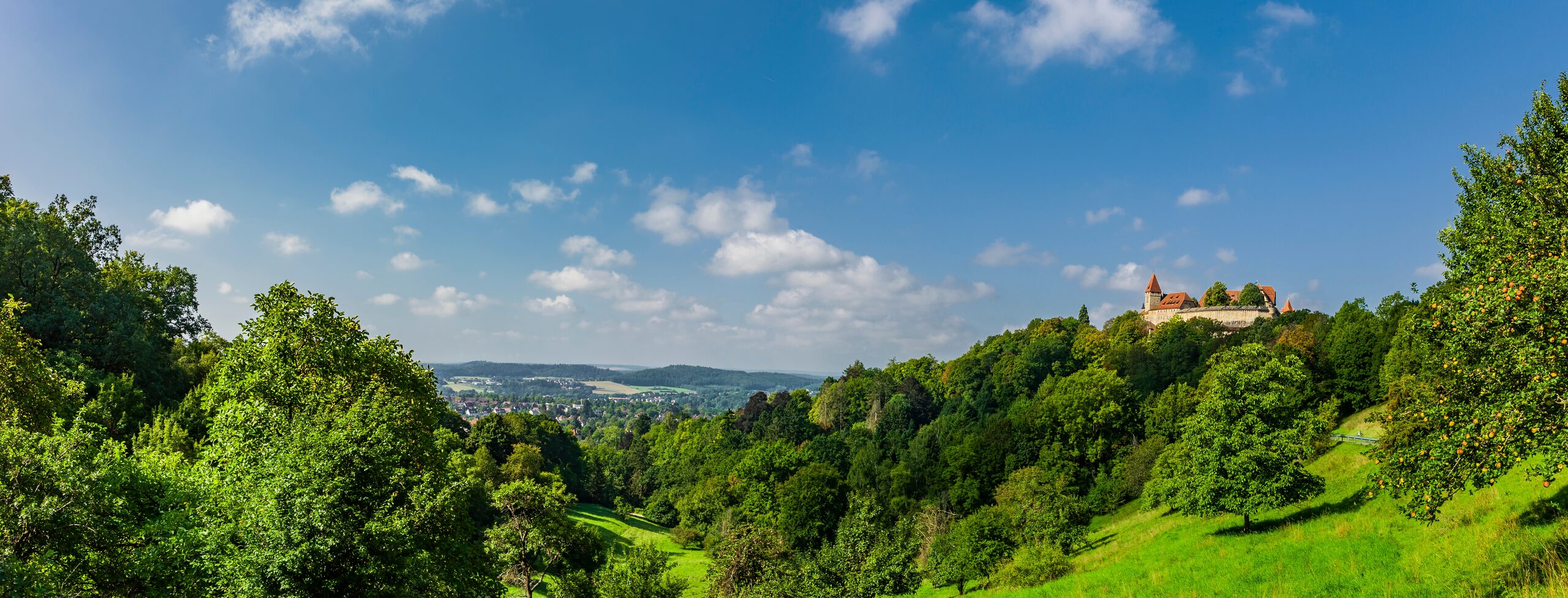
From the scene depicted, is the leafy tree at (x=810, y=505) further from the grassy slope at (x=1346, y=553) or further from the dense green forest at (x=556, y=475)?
the grassy slope at (x=1346, y=553)

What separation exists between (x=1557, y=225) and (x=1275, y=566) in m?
12.0

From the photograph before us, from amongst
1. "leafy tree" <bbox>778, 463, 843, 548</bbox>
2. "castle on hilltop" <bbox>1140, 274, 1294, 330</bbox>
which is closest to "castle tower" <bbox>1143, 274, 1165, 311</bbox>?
"castle on hilltop" <bbox>1140, 274, 1294, 330</bbox>

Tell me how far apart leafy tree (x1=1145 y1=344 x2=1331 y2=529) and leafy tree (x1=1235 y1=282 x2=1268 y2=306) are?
4127 inches

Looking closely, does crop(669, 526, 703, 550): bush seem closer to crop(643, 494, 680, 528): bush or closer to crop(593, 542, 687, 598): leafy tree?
crop(643, 494, 680, 528): bush

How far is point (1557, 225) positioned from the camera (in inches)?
450

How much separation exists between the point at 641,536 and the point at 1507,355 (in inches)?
2805

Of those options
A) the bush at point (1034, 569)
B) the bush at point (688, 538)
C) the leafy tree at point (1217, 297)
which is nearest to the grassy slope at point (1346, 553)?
the bush at point (1034, 569)

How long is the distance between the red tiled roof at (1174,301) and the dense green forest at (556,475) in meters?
49.1

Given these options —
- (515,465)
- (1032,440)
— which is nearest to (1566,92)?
(1032,440)

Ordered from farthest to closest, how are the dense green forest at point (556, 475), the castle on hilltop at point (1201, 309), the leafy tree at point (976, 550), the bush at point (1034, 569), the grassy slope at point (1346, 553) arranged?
the castle on hilltop at point (1201, 309), the leafy tree at point (976, 550), the bush at point (1034, 569), the grassy slope at point (1346, 553), the dense green forest at point (556, 475)

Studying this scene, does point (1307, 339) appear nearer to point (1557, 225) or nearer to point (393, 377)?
point (1557, 225)

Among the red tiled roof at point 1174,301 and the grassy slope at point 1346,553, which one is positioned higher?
the red tiled roof at point 1174,301

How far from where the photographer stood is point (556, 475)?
67.5 m

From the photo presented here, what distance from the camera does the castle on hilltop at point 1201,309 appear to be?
107 meters
